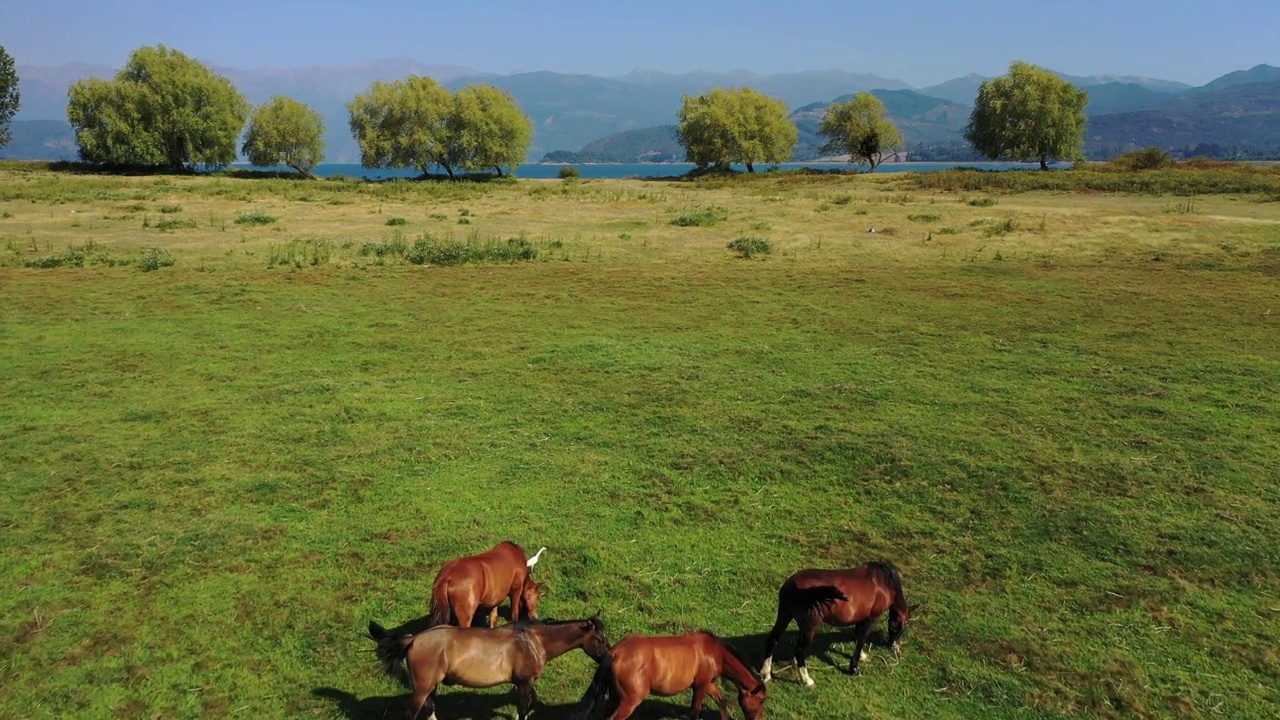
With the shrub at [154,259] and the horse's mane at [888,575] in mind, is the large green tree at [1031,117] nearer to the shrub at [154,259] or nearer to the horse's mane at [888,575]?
the shrub at [154,259]

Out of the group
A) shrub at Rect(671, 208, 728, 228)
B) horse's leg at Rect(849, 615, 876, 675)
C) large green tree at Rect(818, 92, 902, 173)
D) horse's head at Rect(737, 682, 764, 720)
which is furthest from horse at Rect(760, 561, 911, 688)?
large green tree at Rect(818, 92, 902, 173)

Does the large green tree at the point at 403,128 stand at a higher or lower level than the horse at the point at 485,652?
higher

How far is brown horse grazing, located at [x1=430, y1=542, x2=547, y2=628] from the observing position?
5.83 m

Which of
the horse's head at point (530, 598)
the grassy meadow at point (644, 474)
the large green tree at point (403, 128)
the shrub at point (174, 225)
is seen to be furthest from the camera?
the large green tree at point (403, 128)

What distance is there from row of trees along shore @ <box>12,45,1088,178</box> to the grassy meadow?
5349 centimetres

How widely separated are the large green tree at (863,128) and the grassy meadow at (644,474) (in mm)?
70472

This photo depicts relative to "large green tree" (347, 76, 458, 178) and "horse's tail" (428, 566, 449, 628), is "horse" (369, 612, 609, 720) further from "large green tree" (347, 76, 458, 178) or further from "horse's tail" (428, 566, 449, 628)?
"large green tree" (347, 76, 458, 178)

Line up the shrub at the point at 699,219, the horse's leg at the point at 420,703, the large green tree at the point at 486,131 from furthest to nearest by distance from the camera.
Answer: the large green tree at the point at 486,131 < the shrub at the point at 699,219 < the horse's leg at the point at 420,703

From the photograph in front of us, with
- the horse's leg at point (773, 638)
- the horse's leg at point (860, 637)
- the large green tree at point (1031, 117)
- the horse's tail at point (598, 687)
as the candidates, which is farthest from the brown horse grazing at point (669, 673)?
the large green tree at point (1031, 117)

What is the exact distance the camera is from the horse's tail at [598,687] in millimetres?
4941

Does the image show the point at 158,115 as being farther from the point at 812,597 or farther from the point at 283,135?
the point at 812,597

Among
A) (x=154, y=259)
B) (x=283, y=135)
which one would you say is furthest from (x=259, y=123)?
(x=154, y=259)

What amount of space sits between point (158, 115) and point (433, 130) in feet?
84.1

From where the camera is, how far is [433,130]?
73625mm
